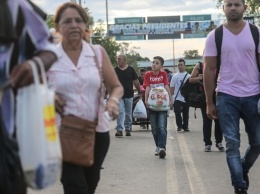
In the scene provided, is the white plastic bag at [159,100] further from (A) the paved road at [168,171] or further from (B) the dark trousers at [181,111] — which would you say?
(B) the dark trousers at [181,111]

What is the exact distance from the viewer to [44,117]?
2977 mm

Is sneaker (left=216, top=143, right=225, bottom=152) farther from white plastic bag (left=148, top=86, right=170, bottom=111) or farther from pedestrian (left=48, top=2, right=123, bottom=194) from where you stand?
pedestrian (left=48, top=2, right=123, bottom=194)

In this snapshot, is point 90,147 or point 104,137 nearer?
point 90,147

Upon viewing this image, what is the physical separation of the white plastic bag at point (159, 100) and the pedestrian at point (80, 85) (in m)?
5.86

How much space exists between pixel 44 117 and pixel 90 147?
1.51 meters

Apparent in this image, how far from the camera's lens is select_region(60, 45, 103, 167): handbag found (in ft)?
14.4

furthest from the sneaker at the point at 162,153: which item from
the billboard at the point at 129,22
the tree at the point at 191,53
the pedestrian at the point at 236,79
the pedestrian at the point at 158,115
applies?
the tree at the point at 191,53

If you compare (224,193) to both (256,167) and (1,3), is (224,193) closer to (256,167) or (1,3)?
(256,167)

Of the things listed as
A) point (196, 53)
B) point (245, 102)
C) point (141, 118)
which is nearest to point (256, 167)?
point (245, 102)

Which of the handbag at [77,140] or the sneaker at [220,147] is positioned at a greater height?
the handbag at [77,140]

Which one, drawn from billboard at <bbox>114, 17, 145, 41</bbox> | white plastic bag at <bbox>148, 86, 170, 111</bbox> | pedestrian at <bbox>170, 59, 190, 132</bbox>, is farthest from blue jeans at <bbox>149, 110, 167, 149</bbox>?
billboard at <bbox>114, 17, 145, 41</bbox>

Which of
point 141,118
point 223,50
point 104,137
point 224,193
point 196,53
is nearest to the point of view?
point 104,137

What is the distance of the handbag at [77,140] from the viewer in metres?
4.39

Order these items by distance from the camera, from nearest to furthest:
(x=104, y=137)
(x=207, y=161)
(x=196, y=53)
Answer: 1. (x=104, y=137)
2. (x=207, y=161)
3. (x=196, y=53)
